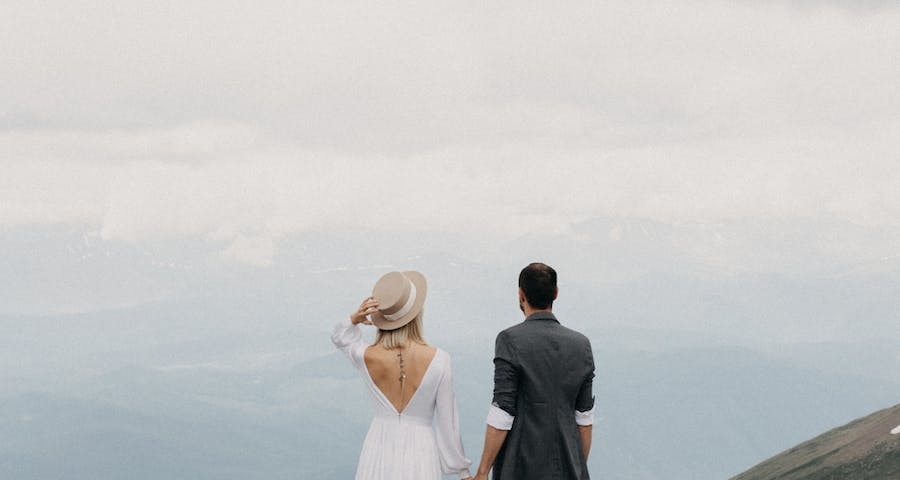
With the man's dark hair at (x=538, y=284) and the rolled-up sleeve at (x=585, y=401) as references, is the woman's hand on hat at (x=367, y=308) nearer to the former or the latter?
the man's dark hair at (x=538, y=284)

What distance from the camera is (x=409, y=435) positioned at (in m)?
11.6

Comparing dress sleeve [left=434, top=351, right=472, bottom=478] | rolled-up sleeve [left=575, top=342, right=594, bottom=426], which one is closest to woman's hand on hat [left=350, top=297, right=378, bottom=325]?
dress sleeve [left=434, top=351, right=472, bottom=478]

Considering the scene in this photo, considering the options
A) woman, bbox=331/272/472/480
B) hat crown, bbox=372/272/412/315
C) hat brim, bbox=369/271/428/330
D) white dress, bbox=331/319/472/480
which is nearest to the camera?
hat crown, bbox=372/272/412/315

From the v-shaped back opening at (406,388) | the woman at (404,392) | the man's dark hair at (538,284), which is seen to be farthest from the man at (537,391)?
the v-shaped back opening at (406,388)

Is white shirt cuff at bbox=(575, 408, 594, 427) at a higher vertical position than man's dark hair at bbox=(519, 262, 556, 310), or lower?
lower

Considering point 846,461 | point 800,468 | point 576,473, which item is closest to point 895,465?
point 846,461

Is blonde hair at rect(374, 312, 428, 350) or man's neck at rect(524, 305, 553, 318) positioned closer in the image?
man's neck at rect(524, 305, 553, 318)

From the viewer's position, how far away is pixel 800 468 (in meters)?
155

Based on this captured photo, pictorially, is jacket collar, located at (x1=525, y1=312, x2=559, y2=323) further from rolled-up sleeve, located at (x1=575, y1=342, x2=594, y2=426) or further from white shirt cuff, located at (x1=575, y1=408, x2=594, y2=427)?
white shirt cuff, located at (x1=575, y1=408, x2=594, y2=427)

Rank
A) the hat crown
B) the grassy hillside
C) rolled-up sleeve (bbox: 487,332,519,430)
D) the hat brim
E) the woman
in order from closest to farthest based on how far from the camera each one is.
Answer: the hat crown < rolled-up sleeve (bbox: 487,332,519,430) < the hat brim < the woman < the grassy hillside

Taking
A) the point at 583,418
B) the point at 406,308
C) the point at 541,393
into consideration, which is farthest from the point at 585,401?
the point at 406,308

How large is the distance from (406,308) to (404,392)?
133 cm

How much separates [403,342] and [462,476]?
2076mm

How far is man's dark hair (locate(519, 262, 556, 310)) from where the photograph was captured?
10805 millimetres
